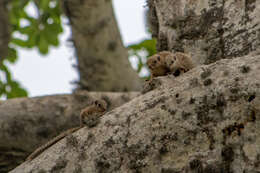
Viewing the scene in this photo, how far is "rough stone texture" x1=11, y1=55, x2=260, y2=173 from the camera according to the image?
3.12 meters

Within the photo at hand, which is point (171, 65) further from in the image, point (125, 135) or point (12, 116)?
point (12, 116)

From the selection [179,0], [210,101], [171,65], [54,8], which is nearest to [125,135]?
[210,101]

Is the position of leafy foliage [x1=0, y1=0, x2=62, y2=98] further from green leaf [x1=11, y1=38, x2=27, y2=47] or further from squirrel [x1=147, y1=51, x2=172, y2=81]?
squirrel [x1=147, y1=51, x2=172, y2=81]

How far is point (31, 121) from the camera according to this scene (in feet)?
22.9

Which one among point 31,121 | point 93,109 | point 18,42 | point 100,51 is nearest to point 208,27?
point 93,109

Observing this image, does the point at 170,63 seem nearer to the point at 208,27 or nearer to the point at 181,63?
the point at 181,63

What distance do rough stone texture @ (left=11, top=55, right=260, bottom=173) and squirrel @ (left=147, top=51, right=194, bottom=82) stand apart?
518mm

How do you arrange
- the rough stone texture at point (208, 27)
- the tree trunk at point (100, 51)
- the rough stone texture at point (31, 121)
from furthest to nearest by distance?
the tree trunk at point (100, 51), the rough stone texture at point (31, 121), the rough stone texture at point (208, 27)

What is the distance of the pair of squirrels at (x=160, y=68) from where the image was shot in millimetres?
4271

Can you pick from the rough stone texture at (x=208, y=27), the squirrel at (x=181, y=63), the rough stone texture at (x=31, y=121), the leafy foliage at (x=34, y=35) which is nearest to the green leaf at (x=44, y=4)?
the leafy foliage at (x=34, y=35)

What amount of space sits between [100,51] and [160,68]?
440cm

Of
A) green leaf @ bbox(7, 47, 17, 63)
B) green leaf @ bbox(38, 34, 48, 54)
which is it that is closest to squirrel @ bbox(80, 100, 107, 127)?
green leaf @ bbox(7, 47, 17, 63)

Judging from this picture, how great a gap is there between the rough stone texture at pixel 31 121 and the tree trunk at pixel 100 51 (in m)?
1.66

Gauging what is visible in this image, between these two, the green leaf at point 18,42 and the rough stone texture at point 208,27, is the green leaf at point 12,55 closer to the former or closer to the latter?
the green leaf at point 18,42
